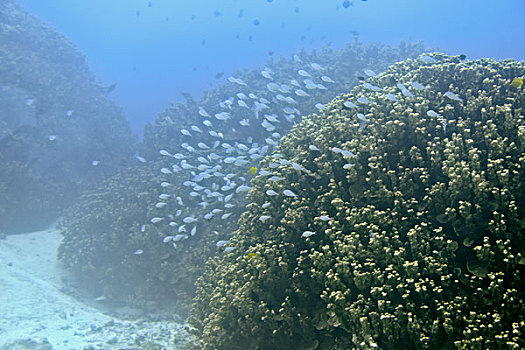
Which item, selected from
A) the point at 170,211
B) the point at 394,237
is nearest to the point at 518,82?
the point at 394,237

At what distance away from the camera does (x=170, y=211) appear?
13.0m

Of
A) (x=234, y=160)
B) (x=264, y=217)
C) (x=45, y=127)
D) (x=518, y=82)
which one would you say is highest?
(x=45, y=127)

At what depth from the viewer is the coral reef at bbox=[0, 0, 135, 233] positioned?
16.1 meters

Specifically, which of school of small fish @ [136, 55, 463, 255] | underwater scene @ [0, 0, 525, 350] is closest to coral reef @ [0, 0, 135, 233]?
underwater scene @ [0, 0, 525, 350]

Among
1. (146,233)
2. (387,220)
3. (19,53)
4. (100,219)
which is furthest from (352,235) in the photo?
(19,53)

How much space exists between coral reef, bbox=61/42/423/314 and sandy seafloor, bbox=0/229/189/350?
0.89m

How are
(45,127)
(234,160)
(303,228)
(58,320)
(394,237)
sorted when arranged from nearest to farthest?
(394,237), (303,228), (58,320), (234,160), (45,127)

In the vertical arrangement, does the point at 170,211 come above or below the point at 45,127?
below

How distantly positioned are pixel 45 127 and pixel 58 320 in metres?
15.1

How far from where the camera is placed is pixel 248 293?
204 inches

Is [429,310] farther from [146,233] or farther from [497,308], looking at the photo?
[146,233]

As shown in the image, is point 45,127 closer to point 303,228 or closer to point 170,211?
point 170,211

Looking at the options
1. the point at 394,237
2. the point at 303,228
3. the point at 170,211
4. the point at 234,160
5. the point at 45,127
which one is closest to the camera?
the point at 394,237

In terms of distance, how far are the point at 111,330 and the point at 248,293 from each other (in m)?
5.92
